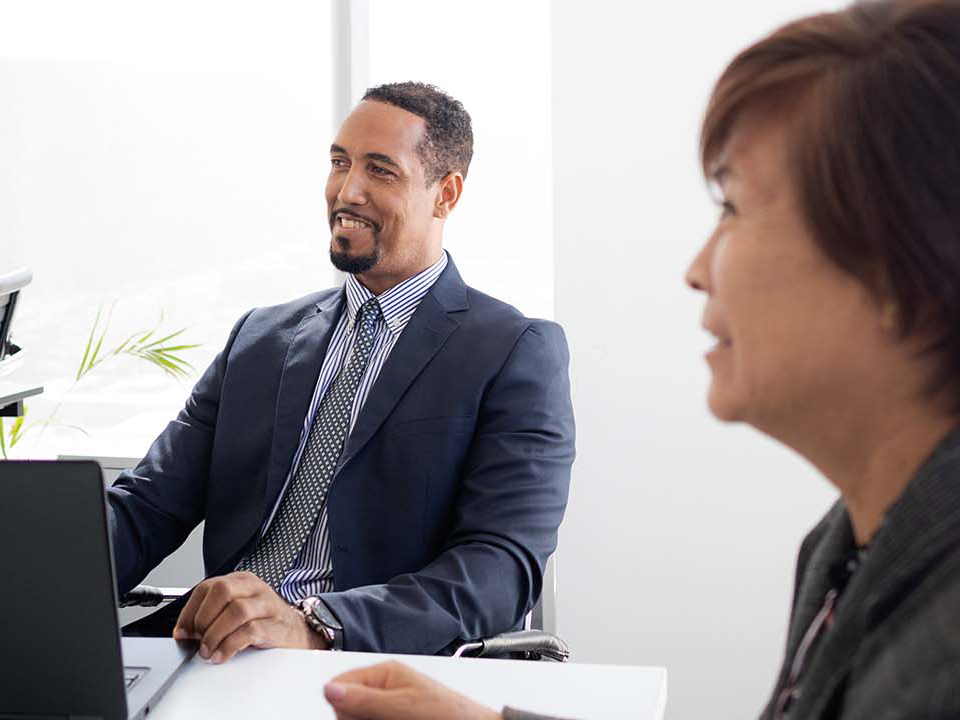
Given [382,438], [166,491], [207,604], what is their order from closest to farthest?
[207,604] < [382,438] < [166,491]

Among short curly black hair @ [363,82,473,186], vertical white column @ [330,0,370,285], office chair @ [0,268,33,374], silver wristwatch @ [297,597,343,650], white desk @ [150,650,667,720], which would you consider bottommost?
silver wristwatch @ [297,597,343,650]

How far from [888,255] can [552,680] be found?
0.80m

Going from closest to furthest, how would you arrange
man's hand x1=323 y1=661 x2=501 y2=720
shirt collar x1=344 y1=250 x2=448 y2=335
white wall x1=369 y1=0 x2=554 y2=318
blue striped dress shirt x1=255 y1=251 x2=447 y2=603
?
man's hand x1=323 y1=661 x2=501 y2=720
blue striped dress shirt x1=255 y1=251 x2=447 y2=603
shirt collar x1=344 y1=250 x2=448 y2=335
white wall x1=369 y1=0 x2=554 y2=318

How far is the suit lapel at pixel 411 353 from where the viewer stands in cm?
224

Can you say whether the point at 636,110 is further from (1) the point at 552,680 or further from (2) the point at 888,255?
(2) the point at 888,255

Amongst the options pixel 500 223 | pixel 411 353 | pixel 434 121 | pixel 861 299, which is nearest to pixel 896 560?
pixel 861 299

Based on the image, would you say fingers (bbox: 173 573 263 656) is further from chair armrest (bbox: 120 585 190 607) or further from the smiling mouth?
the smiling mouth

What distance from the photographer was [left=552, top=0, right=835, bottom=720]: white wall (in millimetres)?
3176

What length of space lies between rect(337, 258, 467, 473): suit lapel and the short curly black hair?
11.8 inches

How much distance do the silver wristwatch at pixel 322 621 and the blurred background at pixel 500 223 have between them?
1563 mm

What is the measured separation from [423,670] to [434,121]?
1.39m

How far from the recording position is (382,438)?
2242 mm

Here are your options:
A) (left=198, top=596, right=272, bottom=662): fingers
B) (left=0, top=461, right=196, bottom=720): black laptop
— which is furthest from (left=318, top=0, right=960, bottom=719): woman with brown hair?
(left=198, top=596, right=272, bottom=662): fingers

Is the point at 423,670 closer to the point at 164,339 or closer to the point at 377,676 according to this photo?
the point at 377,676
